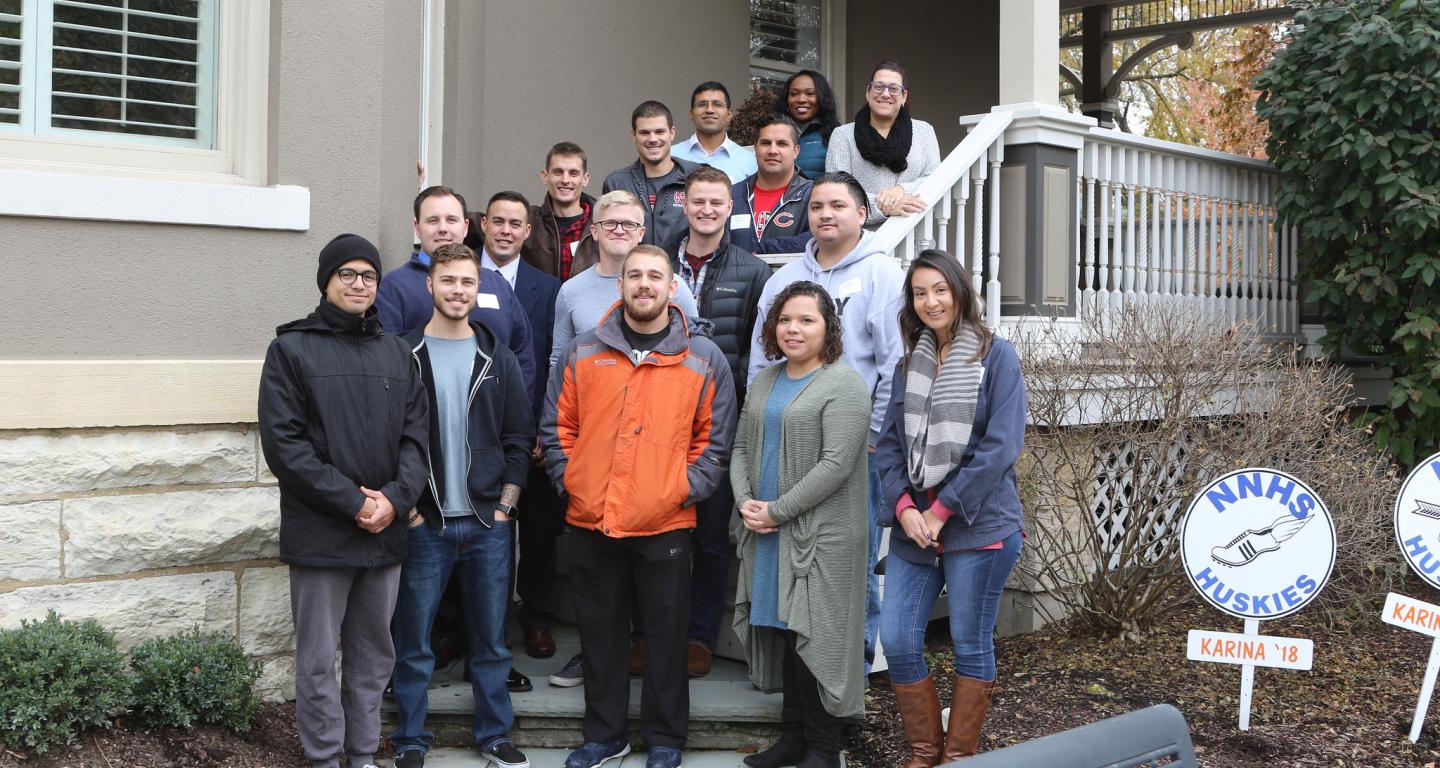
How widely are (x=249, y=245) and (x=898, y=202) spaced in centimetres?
276

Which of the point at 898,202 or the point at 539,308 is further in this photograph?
the point at 898,202

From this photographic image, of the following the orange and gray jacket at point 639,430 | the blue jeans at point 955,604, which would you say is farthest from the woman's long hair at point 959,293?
the orange and gray jacket at point 639,430

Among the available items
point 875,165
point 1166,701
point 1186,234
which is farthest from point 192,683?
point 1186,234

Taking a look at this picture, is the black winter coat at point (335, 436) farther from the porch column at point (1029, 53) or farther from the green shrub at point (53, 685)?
the porch column at point (1029, 53)

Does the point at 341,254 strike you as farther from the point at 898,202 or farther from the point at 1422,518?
the point at 1422,518

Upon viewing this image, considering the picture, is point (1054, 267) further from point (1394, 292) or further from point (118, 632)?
point (118, 632)

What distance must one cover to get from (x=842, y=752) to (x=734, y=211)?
2444 millimetres

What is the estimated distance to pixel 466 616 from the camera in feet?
16.5

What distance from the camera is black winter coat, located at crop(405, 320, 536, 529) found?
4.87 metres

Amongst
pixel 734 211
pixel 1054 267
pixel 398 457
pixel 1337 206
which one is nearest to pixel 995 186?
pixel 1054 267

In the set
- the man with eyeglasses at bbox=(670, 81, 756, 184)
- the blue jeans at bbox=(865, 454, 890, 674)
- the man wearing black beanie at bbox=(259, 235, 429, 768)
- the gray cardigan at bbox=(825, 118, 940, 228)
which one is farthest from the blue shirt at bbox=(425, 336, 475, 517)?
the gray cardigan at bbox=(825, 118, 940, 228)

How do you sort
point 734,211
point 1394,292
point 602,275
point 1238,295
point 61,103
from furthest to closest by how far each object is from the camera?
point 1238,295, point 1394,292, point 734,211, point 602,275, point 61,103

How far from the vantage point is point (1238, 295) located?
8.49 meters

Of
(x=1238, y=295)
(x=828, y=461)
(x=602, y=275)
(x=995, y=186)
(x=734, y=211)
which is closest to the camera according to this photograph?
(x=828, y=461)
